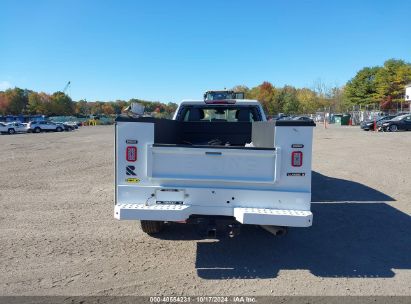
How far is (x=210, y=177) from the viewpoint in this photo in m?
4.24

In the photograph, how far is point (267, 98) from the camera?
10825 centimetres

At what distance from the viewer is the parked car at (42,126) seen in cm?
4594

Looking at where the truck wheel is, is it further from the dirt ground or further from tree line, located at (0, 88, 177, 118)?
tree line, located at (0, 88, 177, 118)

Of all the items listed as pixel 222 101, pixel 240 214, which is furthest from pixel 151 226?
pixel 222 101

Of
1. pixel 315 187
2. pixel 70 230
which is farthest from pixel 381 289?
pixel 315 187

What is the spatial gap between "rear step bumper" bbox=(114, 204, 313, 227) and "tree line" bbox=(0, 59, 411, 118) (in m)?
69.8

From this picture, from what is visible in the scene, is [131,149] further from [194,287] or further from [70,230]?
[70,230]

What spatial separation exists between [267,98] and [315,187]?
335ft

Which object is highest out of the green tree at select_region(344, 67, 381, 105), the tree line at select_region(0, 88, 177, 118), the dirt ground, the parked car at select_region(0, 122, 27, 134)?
the green tree at select_region(344, 67, 381, 105)

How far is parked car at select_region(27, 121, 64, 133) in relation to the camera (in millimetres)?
45938

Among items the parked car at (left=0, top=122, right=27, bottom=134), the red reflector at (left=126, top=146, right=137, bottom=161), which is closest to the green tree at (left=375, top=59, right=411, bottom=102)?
the parked car at (left=0, top=122, right=27, bottom=134)

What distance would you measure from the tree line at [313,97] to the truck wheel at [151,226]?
68.7 m

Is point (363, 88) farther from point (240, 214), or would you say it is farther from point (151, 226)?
point (240, 214)

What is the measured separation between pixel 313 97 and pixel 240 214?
109 m
